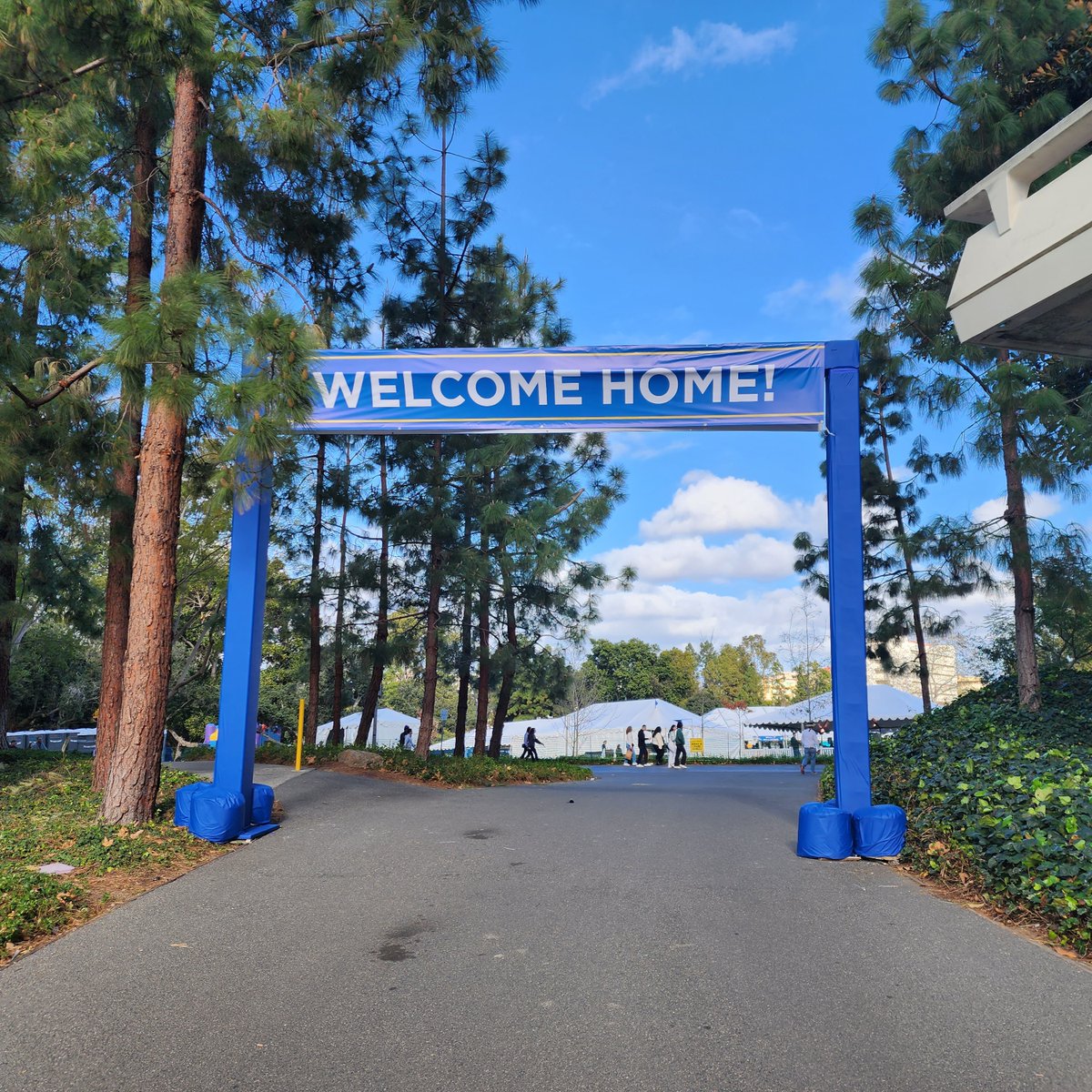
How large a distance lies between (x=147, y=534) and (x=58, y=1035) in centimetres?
520

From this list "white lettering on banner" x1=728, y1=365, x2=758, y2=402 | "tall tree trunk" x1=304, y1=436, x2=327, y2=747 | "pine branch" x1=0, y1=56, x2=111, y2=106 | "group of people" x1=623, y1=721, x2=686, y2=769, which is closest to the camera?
"pine branch" x1=0, y1=56, x2=111, y2=106

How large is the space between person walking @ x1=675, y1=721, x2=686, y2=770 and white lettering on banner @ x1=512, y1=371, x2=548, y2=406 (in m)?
19.2

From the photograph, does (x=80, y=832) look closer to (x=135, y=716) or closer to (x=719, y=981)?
(x=135, y=716)

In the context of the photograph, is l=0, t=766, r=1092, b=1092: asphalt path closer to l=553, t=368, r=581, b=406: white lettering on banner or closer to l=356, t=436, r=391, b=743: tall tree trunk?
l=553, t=368, r=581, b=406: white lettering on banner

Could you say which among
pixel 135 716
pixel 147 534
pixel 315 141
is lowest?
pixel 135 716

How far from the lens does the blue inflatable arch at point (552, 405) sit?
8.30 m

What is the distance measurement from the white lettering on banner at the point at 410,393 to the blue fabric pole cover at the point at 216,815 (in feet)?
13.5

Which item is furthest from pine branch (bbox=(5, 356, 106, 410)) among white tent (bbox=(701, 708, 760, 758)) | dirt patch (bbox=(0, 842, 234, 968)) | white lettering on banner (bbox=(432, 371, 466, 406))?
white tent (bbox=(701, 708, 760, 758))

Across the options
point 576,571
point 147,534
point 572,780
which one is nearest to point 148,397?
point 147,534

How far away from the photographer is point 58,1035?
3.67 m

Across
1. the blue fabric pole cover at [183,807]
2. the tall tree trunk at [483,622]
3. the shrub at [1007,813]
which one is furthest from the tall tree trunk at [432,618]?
the shrub at [1007,813]

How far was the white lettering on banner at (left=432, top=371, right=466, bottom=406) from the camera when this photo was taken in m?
8.76

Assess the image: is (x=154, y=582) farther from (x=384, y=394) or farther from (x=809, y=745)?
(x=809, y=745)

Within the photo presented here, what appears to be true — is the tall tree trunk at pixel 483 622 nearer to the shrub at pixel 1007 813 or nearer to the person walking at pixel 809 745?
the shrub at pixel 1007 813
